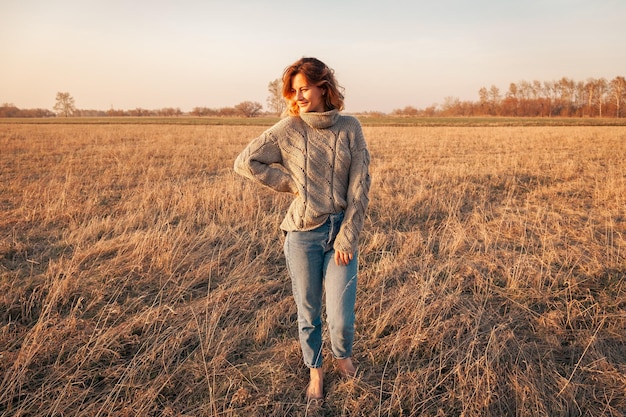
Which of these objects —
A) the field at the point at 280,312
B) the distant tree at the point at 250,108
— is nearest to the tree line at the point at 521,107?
the distant tree at the point at 250,108

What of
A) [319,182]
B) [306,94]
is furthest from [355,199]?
[306,94]

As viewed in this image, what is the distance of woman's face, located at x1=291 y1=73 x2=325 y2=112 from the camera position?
7.17 feet

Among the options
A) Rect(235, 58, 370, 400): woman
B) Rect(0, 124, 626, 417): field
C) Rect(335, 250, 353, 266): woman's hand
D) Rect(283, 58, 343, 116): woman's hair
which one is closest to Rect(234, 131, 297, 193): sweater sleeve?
Rect(235, 58, 370, 400): woman

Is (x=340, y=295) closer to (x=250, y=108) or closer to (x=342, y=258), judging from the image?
(x=342, y=258)

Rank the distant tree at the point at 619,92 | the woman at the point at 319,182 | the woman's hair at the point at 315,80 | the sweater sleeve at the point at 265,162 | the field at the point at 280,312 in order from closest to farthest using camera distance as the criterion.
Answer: the woman's hair at the point at 315,80, the woman at the point at 319,182, the sweater sleeve at the point at 265,162, the field at the point at 280,312, the distant tree at the point at 619,92

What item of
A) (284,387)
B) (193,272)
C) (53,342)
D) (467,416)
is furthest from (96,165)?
(467,416)

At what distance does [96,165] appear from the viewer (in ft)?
38.3

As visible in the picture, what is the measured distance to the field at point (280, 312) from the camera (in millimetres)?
2533

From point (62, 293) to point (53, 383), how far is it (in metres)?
1.27

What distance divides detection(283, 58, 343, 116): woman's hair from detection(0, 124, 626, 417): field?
1.71m

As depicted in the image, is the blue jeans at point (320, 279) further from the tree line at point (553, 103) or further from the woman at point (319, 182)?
the tree line at point (553, 103)

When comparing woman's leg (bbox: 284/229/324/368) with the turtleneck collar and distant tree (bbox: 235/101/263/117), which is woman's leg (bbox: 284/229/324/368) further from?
distant tree (bbox: 235/101/263/117)

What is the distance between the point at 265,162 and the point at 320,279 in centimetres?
79

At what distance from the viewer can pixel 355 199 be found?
230 centimetres
